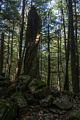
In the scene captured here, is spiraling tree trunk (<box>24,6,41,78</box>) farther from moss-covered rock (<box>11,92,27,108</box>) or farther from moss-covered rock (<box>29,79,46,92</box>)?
Result: moss-covered rock (<box>11,92,27,108</box>)

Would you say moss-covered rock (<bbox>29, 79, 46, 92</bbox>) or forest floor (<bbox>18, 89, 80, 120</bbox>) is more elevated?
moss-covered rock (<bbox>29, 79, 46, 92</bbox>)

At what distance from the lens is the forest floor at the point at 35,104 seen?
909 cm

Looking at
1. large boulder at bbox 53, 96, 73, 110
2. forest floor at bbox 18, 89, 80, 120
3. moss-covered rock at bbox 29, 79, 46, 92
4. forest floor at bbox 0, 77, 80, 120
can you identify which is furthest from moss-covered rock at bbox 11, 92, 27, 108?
large boulder at bbox 53, 96, 73, 110

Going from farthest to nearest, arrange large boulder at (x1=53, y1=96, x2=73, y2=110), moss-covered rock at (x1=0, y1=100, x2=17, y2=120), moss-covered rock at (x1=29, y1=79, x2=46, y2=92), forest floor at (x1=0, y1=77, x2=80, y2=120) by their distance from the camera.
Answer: moss-covered rock at (x1=29, y1=79, x2=46, y2=92), large boulder at (x1=53, y1=96, x2=73, y2=110), forest floor at (x1=0, y1=77, x2=80, y2=120), moss-covered rock at (x1=0, y1=100, x2=17, y2=120)

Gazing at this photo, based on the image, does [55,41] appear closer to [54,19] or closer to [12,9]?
[54,19]

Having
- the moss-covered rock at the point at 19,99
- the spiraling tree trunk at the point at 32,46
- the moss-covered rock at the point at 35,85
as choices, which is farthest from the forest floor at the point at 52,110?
the spiraling tree trunk at the point at 32,46

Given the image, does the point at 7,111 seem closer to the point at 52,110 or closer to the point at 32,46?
the point at 52,110

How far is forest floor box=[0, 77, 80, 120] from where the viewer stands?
29.8 feet

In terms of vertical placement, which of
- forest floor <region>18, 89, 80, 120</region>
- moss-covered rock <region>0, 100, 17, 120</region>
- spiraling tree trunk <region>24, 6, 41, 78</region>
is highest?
spiraling tree trunk <region>24, 6, 41, 78</region>

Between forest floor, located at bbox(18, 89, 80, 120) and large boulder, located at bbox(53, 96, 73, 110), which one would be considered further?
large boulder, located at bbox(53, 96, 73, 110)

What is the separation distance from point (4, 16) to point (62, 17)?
1063 cm

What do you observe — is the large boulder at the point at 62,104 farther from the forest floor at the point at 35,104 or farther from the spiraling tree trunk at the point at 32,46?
the spiraling tree trunk at the point at 32,46

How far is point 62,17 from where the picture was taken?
27781 millimetres

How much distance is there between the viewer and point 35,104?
1073 cm
